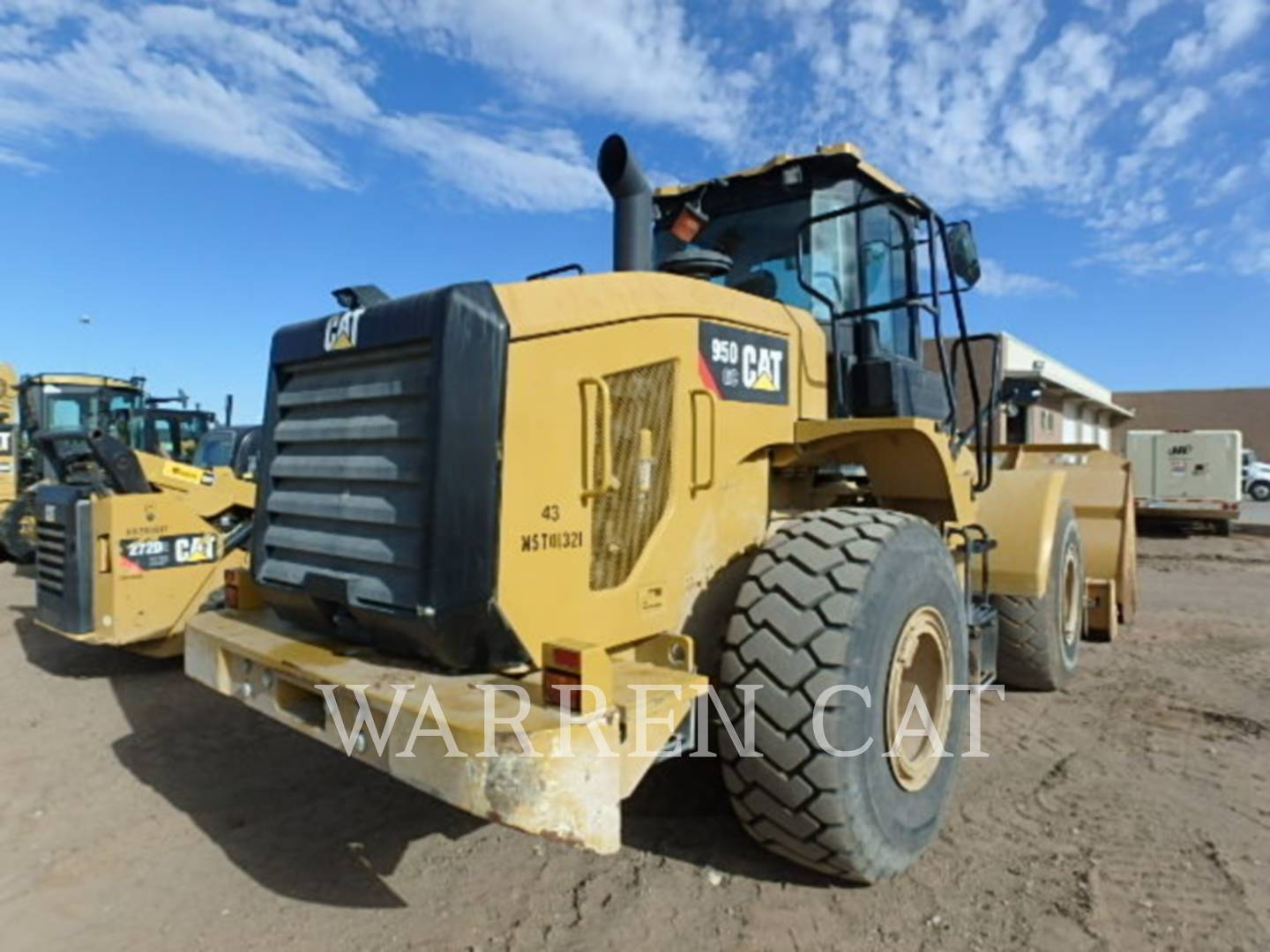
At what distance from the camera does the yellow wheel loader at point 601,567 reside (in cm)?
257

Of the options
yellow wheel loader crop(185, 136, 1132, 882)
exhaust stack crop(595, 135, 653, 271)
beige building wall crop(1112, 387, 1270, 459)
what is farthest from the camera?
beige building wall crop(1112, 387, 1270, 459)

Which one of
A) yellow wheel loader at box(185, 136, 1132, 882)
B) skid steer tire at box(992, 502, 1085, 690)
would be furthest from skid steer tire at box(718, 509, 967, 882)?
skid steer tire at box(992, 502, 1085, 690)

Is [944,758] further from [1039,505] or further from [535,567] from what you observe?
[1039,505]

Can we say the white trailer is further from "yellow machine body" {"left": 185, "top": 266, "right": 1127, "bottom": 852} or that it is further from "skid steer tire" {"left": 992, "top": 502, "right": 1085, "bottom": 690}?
"yellow machine body" {"left": 185, "top": 266, "right": 1127, "bottom": 852}

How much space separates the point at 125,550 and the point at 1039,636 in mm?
5888

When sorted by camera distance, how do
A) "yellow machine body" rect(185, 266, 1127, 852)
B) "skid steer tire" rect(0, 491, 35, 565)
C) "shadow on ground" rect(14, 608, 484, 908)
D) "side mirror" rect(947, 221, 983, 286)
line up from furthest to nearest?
"skid steer tire" rect(0, 491, 35, 565)
"side mirror" rect(947, 221, 983, 286)
"shadow on ground" rect(14, 608, 484, 908)
"yellow machine body" rect(185, 266, 1127, 852)

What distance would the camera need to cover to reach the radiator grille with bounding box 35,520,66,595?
6.04 meters

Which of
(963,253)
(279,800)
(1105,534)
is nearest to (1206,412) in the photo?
(1105,534)

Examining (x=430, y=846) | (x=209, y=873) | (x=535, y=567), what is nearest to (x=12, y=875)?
(x=209, y=873)

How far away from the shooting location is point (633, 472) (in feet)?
9.75

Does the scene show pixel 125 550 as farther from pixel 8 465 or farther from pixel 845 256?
pixel 8 465

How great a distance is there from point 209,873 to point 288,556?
1.23 metres

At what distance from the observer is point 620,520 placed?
2.95m

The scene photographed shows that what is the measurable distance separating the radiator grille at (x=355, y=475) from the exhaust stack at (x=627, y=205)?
1.19 metres
